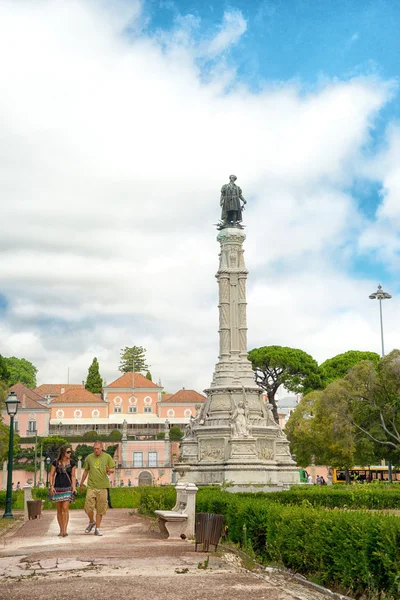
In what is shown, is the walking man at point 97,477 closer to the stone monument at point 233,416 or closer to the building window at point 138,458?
the stone monument at point 233,416

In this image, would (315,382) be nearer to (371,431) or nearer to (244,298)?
(371,431)

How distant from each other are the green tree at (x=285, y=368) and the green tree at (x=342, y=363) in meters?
2.12

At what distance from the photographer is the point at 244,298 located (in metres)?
39.2

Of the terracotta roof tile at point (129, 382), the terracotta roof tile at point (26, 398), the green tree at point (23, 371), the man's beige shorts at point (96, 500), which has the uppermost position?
the green tree at point (23, 371)

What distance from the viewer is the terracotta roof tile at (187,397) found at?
8206cm

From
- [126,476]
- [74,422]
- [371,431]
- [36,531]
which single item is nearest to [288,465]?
[371,431]

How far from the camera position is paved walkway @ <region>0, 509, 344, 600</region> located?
8008mm

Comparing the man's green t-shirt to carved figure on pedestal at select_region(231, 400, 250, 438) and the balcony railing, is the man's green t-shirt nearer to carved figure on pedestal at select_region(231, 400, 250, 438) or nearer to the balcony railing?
carved figure on pedestal at select_region(231, 400, 250, 438)

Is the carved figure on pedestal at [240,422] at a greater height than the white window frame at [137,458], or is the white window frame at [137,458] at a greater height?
the carved figure on pedestal at [240,422]

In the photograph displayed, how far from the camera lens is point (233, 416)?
34.5m

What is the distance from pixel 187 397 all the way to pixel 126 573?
73.6 meters

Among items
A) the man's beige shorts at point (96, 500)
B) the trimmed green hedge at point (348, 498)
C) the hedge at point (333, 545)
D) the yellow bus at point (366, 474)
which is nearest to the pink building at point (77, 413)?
the yellow bus at point (366, 474)

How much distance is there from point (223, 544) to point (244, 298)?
27.0m

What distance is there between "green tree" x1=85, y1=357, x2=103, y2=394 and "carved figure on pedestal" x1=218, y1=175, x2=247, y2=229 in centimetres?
5514
